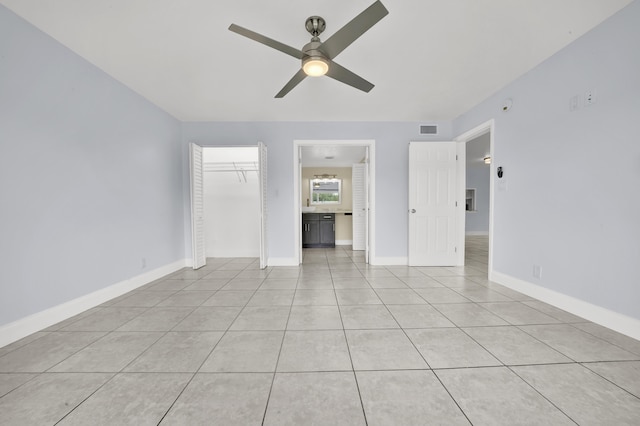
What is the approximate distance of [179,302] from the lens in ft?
8.82

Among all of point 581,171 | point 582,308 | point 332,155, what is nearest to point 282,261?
point 332,155

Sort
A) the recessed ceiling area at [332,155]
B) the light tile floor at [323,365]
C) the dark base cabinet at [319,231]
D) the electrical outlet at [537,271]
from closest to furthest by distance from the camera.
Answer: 1. the light tile floor at [323,365]
2. the electrical outlet at [537,271]
3. the recessed ceiling area at [332,155]
4. the dark base cabinet at [319,231]

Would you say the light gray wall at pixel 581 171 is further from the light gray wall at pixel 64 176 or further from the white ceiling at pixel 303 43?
the light gray wall at pixel 64 176

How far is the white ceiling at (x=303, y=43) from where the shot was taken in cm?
193

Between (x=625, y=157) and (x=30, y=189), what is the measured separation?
4967mm

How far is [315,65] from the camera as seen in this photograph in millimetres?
2016

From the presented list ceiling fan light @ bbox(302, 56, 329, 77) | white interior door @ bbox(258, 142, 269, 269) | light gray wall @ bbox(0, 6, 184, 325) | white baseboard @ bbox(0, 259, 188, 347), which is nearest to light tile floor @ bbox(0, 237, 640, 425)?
white baseboard @ bbox(0, 259, 188, 347)

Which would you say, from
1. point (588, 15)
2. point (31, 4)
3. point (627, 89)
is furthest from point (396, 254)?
point (31, 4)

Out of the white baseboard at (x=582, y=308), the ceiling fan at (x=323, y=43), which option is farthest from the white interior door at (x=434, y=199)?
the ceiling fan at (x=323, y=43)

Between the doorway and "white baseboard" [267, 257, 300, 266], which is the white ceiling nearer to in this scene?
the doorway

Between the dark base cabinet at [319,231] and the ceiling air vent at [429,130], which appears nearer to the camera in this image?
the ceiling air vent at [429,130]

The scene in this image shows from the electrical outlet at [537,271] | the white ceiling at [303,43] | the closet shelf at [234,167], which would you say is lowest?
the electrical outlet at [537,271]

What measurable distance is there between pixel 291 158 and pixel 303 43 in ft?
7.17

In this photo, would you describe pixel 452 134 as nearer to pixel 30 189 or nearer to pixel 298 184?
pixel 298 184
